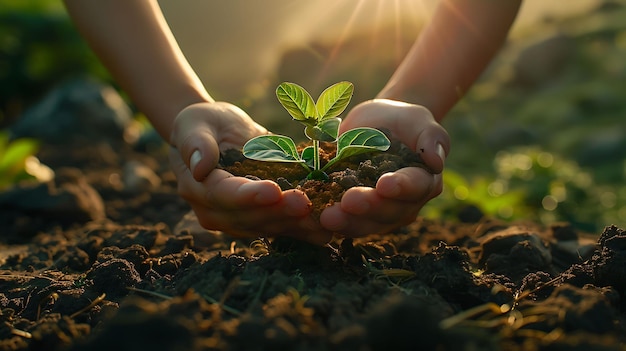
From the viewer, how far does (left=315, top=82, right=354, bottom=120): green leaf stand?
2326 mm

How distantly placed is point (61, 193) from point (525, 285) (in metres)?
2.91

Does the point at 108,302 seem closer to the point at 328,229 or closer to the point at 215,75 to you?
the point at 328,229

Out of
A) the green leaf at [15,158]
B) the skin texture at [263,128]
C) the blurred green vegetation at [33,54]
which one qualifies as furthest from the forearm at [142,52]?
the blurred green vegetation at [33,54]

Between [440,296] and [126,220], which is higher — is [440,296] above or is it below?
above

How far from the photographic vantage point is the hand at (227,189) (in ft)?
6.36

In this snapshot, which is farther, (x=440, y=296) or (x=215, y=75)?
(x=215, y=75)

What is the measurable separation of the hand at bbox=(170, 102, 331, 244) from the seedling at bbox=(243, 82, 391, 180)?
0.51ft

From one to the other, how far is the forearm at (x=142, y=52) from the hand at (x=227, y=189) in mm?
295

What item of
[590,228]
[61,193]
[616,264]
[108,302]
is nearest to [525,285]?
[616,264]

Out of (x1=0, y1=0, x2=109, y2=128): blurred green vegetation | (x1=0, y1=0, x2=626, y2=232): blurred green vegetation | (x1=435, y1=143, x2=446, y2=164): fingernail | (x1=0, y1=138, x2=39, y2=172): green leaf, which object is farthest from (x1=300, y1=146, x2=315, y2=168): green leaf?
(x1=0, y1=0, x2=109, y2=128): blurred green vegetation

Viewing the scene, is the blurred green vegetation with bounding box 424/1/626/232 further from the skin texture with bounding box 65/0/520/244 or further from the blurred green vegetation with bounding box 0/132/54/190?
the blurred green vegetation with bounding box 0/132/54/190

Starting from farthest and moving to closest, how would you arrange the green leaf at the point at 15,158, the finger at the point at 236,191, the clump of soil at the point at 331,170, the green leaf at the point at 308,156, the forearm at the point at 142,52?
the green leaf at the point at 15,158, the forearm at the point at 142,52, the green leaf at the point at 308,156, the clump of soil at the point at 331,170, the finger at the point at 236,191

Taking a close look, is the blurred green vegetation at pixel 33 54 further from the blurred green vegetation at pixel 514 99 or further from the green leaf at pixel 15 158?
the green leaf at pixel 15 158

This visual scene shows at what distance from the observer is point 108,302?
196 cm
